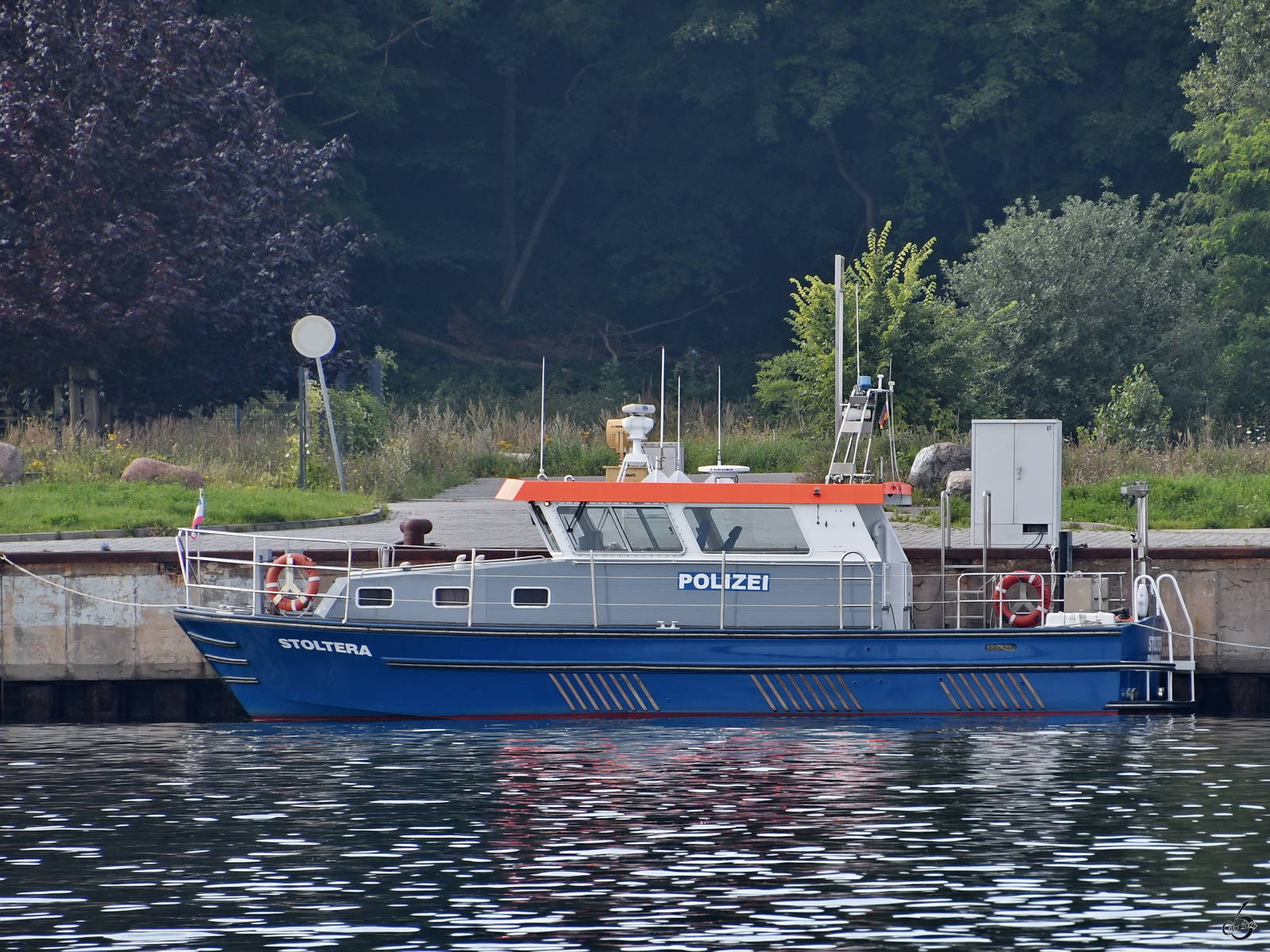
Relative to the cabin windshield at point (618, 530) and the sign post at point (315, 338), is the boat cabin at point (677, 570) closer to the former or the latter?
the cabin windshield at point (618, 530)

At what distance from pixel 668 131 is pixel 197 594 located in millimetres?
49348

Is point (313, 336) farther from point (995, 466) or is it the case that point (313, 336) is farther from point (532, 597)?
point (995, 466)

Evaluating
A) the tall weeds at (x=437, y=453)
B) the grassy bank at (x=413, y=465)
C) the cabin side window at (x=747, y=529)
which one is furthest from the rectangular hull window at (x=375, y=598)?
the tall weeds at (x=437, y=453)

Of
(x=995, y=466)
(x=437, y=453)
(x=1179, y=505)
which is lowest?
(x=1179, y=505)

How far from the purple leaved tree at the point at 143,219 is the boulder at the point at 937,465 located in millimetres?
15623

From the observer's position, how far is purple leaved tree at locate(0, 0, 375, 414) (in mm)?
37469

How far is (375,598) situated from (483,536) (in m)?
5.67

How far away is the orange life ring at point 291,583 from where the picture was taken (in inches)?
755

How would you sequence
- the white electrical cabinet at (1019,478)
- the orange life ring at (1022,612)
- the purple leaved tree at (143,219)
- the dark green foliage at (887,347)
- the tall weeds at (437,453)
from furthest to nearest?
the purple leaved tree at (143,219) < the dark green foliage at (887,347) < the tall weeds at (437,453) < the white electrical cabinet at (1019,478) < the orange life ring at (1022,612)

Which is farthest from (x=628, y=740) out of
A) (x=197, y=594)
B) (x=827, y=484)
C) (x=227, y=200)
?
(x=227, y=200)

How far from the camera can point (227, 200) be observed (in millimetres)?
41281

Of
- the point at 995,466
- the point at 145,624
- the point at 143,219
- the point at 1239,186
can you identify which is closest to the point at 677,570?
the point at 995,466

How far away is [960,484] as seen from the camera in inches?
1105

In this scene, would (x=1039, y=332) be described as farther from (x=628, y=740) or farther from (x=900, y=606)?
(x=628, y=740)
